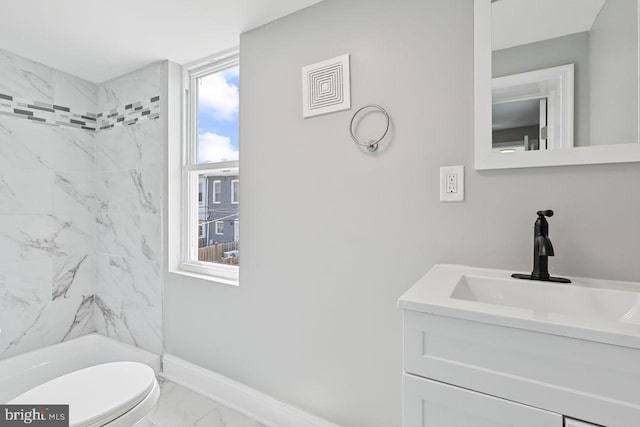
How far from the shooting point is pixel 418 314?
2.76ft

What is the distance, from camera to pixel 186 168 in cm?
229

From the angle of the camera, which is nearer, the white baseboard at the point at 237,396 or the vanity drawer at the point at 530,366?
the vanity drawer at the point at 530,366

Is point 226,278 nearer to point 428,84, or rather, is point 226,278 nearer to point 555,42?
point 428,84

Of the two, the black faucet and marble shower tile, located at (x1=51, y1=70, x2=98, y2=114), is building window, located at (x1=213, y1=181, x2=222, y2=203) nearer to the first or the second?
marble shower tile, located at (x1=51, y1=70, x2=98, y2=114)

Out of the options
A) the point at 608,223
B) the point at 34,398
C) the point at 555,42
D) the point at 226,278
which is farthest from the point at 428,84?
the point at 34,398

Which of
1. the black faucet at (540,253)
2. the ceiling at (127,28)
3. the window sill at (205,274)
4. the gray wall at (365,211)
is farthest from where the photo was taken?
the window sill at (205,274)

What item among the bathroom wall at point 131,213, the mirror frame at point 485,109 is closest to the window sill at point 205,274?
the bathroom wall at point 131,213

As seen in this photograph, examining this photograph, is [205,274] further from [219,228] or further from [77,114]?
[77,114]

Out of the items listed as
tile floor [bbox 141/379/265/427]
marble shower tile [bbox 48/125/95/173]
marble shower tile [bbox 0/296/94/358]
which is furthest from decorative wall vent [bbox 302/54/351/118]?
marble shower tile [bbox 0/296/94/358]

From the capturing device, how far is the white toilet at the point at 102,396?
4.11ft

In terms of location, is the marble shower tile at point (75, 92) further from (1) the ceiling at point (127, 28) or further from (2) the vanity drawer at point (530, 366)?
(2) the vanity drawer at point (530, 366)

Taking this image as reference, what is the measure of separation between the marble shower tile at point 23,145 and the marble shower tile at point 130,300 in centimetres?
80

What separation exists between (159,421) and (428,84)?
2073 millimetres

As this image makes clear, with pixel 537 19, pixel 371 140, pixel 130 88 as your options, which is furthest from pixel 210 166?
pixel 537 19
